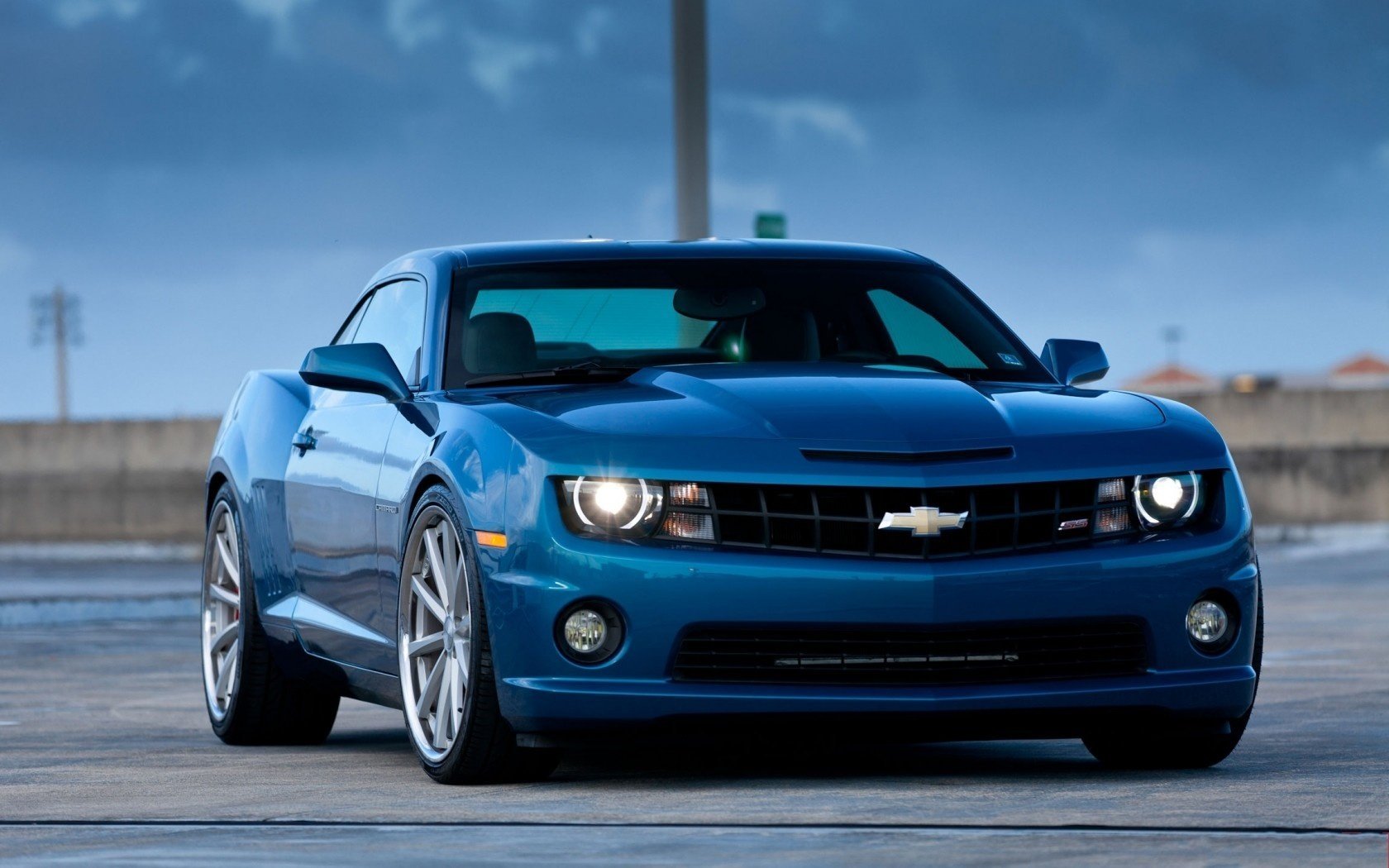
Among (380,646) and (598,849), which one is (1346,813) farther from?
(380,646)

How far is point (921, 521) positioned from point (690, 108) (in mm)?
9455

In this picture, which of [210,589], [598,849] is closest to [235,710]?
[210,589]

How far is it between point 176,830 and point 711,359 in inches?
91.8

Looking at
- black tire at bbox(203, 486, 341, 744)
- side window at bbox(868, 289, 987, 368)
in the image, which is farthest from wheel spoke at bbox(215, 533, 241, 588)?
side window at bbox(868, 289, 987, 368)

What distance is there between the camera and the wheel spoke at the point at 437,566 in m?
6.90

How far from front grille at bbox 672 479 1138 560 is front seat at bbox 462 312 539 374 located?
1272 millimetres

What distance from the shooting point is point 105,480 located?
3803 cm

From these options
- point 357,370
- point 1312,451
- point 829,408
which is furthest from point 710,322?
point 1312,451

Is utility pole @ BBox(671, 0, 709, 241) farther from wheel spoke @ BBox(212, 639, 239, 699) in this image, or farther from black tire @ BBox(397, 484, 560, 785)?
black tire @ BBox(397, 484, 560, 785)

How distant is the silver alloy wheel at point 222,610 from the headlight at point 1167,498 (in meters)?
3.45

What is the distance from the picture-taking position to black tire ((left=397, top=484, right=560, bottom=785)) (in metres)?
6.58

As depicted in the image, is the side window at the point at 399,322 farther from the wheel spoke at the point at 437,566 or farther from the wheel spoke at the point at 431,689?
the wheel spoke at the point at 431,689

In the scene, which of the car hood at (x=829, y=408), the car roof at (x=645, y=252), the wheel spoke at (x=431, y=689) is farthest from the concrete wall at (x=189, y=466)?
the wheel spoke at (x=431, y=689)

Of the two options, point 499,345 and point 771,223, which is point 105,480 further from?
point 499,345
